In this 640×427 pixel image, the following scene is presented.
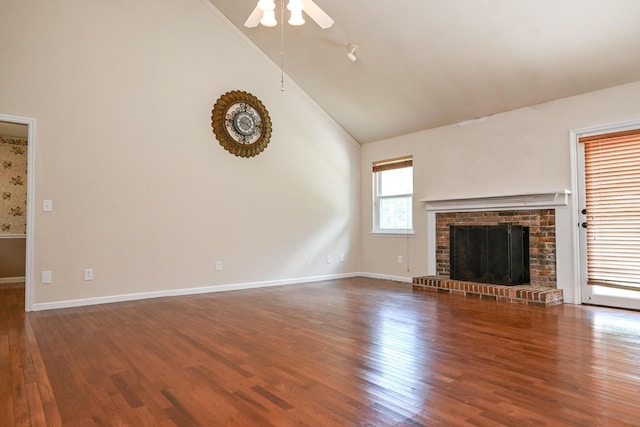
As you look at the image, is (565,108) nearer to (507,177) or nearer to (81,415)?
(507,177)

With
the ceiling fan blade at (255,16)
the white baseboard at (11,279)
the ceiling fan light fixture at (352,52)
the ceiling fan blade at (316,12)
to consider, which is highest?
the ceiling fan light fixture at (352,52)

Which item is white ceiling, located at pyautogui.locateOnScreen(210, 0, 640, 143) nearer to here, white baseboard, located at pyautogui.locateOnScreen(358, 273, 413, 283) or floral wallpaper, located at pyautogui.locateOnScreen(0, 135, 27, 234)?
white baseboard, located at pyautogui.locateOnScreen(358, 273, 413, 283)

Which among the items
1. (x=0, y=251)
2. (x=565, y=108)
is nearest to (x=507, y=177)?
(x=565, y=108)

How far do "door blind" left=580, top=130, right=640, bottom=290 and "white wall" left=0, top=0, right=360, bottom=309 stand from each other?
11.6ft

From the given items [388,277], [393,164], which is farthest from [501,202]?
[388,277]

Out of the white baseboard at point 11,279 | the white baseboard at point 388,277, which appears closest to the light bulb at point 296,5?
the white baseboard at point 388,277

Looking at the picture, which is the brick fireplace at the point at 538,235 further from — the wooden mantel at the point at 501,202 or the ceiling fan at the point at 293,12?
the ceiling fan at the point at 293,12

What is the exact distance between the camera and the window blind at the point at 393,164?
19.7ft

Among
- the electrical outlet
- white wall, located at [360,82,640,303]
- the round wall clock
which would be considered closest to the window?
white wall, located at [360,82,640,303]

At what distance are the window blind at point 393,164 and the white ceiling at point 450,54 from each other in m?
0.41

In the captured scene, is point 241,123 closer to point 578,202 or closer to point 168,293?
point 168,293

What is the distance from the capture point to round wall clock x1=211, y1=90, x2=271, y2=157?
5.14 metres

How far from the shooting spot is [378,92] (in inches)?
212

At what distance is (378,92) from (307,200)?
188 centimetres
